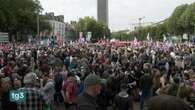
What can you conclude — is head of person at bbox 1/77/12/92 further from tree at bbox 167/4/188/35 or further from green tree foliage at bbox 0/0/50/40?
tree at bbox 167/4/188/35

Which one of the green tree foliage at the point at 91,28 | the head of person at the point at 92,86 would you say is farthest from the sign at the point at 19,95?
the green tree foliage at the point at 91,28

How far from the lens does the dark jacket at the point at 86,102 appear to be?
6176mm

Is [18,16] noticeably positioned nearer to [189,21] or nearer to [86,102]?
[189,21]

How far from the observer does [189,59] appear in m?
27.1

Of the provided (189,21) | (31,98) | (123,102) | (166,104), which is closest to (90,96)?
(31,98)

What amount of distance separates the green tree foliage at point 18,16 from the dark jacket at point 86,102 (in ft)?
273

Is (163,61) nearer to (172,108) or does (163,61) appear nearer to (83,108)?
(83,108)

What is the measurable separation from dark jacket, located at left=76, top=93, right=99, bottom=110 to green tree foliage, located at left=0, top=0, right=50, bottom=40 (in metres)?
83.1

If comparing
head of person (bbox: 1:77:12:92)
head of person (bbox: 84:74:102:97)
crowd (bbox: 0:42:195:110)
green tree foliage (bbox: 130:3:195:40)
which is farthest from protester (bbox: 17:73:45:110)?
green tree foliage (bbox: 130:3:195:40)

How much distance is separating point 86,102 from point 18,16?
9641 cm

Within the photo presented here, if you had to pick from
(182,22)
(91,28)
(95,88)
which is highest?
(182,22)

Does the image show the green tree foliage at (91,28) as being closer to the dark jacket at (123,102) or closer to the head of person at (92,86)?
the dark jacket at (123,102)

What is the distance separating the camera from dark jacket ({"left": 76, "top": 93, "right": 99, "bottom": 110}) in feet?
20.3

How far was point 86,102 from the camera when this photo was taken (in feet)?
20.4
